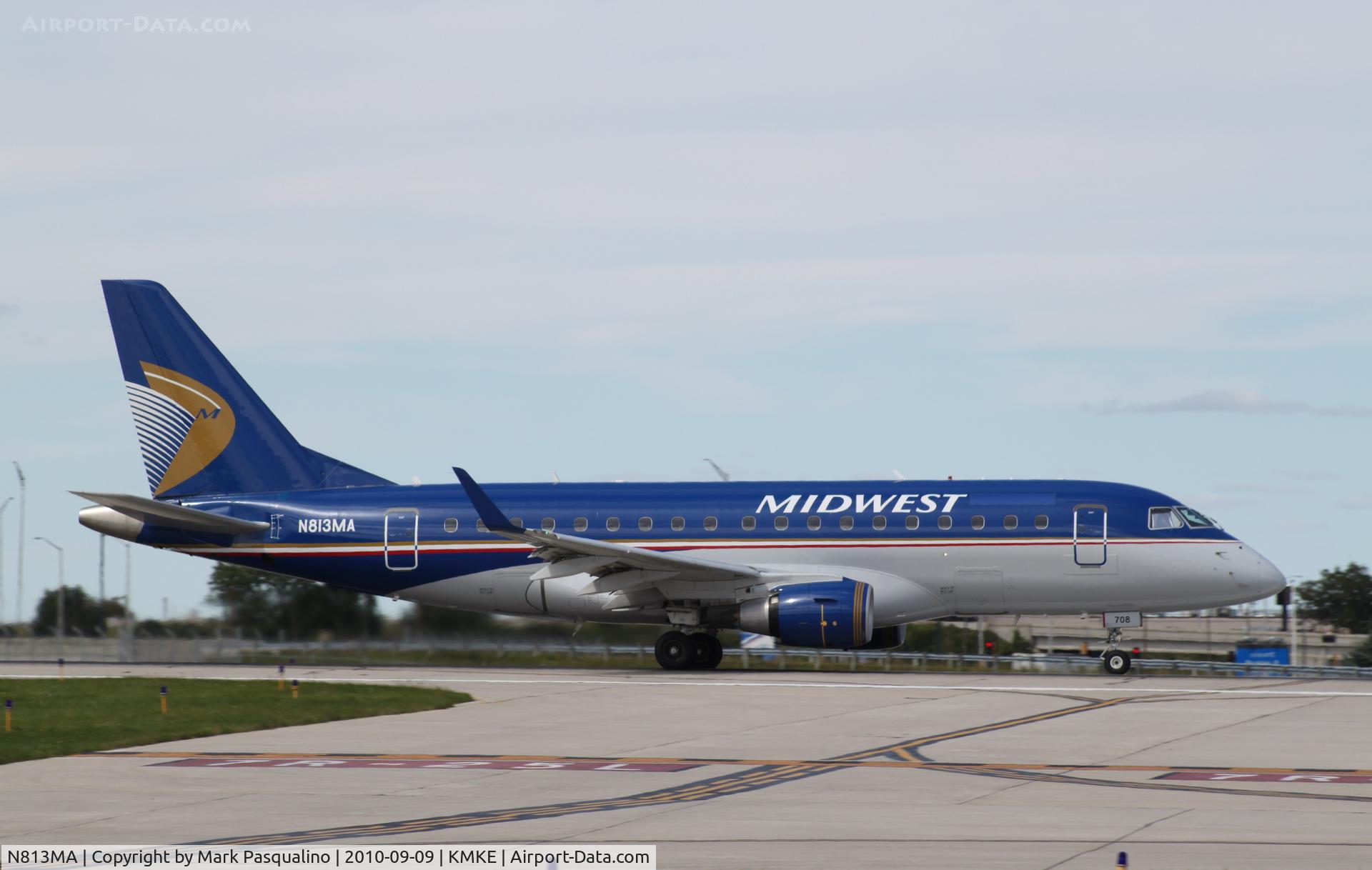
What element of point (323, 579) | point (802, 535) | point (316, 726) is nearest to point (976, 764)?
point (316, 726)

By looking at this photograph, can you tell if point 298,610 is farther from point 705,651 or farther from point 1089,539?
point 1089,539

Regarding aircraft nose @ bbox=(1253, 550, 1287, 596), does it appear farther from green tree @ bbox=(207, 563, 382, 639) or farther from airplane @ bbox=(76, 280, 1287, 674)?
green tree @ bbox=(207, 563, 382, 639)

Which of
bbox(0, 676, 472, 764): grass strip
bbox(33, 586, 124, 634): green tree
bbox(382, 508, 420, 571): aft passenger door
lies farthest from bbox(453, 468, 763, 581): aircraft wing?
bbox(33, 586, 124, 634): green tree

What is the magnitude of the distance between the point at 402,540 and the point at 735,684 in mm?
9801

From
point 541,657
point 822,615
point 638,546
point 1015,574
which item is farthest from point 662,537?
point 1015,574

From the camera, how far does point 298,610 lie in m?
41.4

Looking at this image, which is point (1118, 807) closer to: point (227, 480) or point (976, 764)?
point (976, 764)

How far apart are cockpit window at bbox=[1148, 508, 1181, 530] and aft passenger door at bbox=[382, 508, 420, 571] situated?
54.4ft

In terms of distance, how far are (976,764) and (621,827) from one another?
615 cm

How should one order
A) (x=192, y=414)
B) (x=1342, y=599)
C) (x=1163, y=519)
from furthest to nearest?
1. (x=1342, y=599)
2. (x=192, y=414)
3. (x=1163, y=519)

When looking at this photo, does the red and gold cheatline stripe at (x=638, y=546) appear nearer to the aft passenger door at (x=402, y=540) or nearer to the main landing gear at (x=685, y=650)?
the aft passenger door at (x=402, y=540)

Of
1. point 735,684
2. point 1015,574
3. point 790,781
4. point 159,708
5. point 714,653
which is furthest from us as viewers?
point 714,653

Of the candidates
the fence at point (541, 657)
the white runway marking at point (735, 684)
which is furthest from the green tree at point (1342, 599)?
the white runway marking at point (735, 684)

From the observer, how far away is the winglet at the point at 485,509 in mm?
31078
